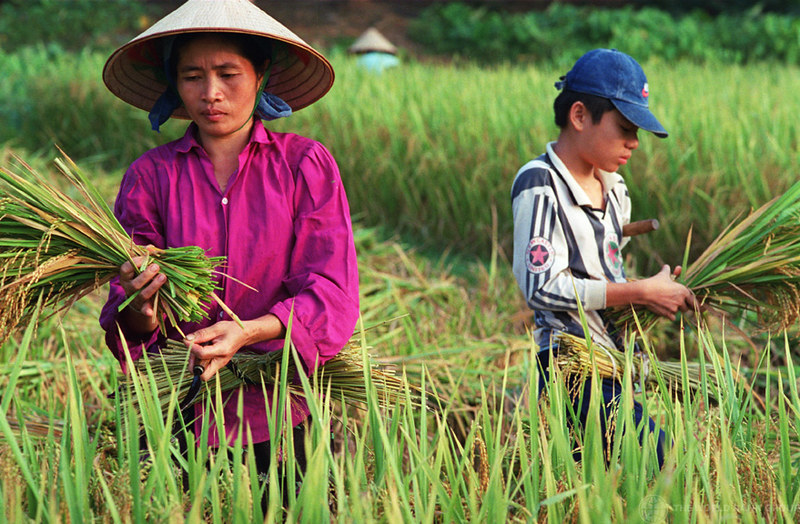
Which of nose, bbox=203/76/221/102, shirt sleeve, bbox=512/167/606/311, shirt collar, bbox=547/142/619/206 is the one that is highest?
nose, bbox=203/76/221/102

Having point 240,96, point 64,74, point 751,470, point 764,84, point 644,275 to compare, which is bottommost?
point 751,470

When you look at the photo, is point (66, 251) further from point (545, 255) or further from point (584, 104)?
point (584, 104)

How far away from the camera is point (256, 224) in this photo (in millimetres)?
1602

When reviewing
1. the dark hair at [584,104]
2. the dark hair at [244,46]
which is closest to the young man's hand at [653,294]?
the dark hair at [584,104]

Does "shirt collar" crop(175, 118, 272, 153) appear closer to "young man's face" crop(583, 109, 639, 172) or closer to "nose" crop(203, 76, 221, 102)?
"nose" crop(203, 76, 221, 102)

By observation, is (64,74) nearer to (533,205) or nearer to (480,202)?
(480,202)

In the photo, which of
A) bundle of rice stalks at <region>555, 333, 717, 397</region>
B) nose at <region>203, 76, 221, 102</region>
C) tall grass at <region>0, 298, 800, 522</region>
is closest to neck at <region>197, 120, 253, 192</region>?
nose at <region>203, 76, 221, 102</region>

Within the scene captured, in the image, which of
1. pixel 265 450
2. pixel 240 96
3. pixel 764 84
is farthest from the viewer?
pixel 764 84

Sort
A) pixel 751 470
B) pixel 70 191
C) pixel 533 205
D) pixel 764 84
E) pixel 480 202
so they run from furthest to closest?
1. pixel 764 84
2. pixel 70 191
3. pixel 480 202
4. pixel 533 205
5. pixel 751 470

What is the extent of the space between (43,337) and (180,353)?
5.19 feet

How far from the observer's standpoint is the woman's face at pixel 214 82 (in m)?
1.55

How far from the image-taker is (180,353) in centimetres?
159

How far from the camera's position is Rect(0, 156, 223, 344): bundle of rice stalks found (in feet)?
4.72

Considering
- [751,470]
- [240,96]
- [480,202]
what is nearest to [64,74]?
[480,202]
